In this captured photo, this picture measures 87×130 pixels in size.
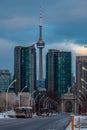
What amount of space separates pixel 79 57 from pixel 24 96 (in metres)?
32.1

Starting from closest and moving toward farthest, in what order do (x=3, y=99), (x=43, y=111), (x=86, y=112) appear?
(x=86, y=112) → (x=3, y=99) → (x=43, y=111)

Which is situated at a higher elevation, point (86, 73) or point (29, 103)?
point (86, 73)

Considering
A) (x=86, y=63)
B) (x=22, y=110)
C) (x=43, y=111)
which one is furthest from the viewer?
(x=43, y=111)

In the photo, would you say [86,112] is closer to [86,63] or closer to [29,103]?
[86,63]

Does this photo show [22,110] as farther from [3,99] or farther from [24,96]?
[24,96]

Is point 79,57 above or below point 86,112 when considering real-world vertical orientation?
above

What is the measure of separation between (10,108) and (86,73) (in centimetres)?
3559

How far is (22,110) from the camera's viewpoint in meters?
95.4

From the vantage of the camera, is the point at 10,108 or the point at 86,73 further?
the point at 86,73

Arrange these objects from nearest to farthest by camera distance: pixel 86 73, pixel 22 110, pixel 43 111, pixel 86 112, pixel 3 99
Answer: pixel 22 110 → pixel 86 112 → pixel 3 99 → pixel 43 111 → pixel 86 73

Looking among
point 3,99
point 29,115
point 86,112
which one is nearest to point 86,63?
point 86,112

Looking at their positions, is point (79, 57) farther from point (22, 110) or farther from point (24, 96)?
point (22, 110)

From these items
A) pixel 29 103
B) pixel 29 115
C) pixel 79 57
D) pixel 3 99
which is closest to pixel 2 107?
pixel 3 99

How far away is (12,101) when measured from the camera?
168 m
